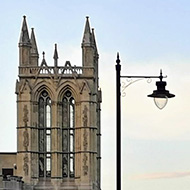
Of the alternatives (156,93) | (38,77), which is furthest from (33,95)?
(156,93)

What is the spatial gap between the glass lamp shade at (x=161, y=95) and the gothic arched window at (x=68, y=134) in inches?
3439

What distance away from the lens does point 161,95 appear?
21734 millimetres

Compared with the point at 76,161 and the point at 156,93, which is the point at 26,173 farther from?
the point at 156,93

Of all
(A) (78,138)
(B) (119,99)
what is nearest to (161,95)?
Answer: (B) (119,99)

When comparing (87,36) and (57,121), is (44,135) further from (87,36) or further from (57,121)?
(87,36)

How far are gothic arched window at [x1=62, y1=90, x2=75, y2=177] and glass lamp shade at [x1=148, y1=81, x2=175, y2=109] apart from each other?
8736 centimetres

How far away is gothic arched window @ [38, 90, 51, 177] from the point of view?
360 ft

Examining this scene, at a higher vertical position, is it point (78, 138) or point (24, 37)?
point (24, 37)

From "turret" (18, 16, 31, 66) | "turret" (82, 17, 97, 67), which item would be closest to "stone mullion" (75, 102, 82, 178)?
"turret" (82, 17, 97, 67)

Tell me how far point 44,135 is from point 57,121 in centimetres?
213

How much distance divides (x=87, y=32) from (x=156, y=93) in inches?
3449

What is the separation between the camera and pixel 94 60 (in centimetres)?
11281

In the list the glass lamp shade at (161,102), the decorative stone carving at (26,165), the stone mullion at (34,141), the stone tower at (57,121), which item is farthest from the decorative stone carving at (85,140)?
the glass lamp shade at (161,102)

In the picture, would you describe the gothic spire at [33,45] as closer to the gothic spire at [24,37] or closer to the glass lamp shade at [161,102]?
the gothic spire at [24,37]
